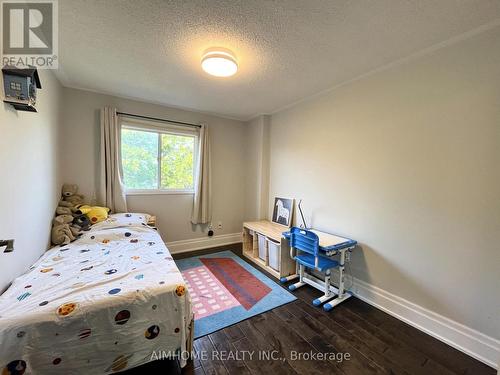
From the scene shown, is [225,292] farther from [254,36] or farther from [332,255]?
[254,36]

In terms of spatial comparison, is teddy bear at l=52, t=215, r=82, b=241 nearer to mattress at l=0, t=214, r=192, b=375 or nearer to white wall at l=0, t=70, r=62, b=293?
white wall at l=0, t=70, r=62, b=293

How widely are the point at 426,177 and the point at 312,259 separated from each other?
4.42 feet

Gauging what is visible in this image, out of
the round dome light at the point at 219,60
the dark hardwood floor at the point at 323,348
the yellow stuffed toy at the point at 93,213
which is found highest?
the round dome light at the point at 219,60

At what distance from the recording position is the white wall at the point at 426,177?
1562mm

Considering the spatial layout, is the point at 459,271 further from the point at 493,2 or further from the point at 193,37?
the point at 193,37

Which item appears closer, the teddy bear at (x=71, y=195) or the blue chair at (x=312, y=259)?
the blue chair at (x=312, y=259)

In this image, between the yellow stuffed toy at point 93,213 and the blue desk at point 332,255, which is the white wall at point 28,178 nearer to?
the yellow stuffed toy at point 93,213

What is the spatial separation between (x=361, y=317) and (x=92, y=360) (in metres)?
2.15

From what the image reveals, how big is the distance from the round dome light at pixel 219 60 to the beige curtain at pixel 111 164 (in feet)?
6.02

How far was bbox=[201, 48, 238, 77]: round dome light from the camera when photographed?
184 centimetres

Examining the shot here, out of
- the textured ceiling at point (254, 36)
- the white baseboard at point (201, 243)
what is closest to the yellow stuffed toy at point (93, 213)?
the white baseboard at point (201, 243)

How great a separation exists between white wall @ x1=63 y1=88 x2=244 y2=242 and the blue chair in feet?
6.27

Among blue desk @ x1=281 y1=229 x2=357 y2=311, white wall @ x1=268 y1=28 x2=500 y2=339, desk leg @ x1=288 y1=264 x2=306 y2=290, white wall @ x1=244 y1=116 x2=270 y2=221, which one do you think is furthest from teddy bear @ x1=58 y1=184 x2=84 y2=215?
white wall @ x1=268 y1=28 x2=500 y2=339

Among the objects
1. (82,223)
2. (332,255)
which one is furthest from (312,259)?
(82,223)
